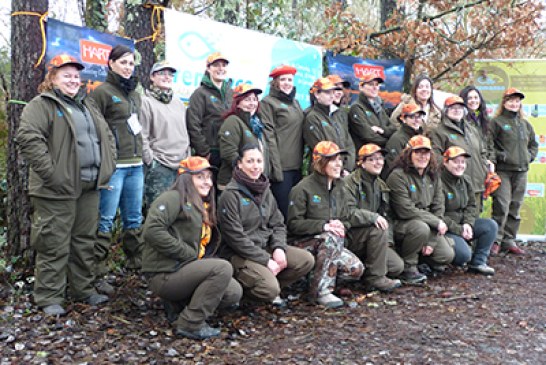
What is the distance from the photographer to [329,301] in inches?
217

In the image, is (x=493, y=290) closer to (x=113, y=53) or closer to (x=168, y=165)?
(x=168, y=165)

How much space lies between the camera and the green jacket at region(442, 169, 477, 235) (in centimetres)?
687

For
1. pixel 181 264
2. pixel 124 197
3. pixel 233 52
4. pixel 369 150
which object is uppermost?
pixel 233 52

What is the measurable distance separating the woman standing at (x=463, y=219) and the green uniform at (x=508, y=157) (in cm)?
117

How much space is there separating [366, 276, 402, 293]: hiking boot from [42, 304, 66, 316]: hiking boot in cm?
299

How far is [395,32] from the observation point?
8984mm

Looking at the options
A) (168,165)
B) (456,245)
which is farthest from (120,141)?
(456,245)

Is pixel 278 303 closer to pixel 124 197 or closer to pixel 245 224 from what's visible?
pixel 245 224

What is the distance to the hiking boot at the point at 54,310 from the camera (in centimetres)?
470

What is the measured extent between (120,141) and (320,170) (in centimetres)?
192

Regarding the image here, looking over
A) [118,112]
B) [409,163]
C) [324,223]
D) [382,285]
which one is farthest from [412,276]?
[118,112]

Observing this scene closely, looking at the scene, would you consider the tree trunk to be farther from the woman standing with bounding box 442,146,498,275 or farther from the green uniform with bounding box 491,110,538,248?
the green uniform with bounding box 491,110,538,248

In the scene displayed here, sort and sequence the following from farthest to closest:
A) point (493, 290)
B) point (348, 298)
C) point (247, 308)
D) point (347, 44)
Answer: point (347, 44), point (493, 290), point (348, 298), point (247, 308)

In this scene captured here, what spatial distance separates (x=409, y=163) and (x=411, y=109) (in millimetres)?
728
